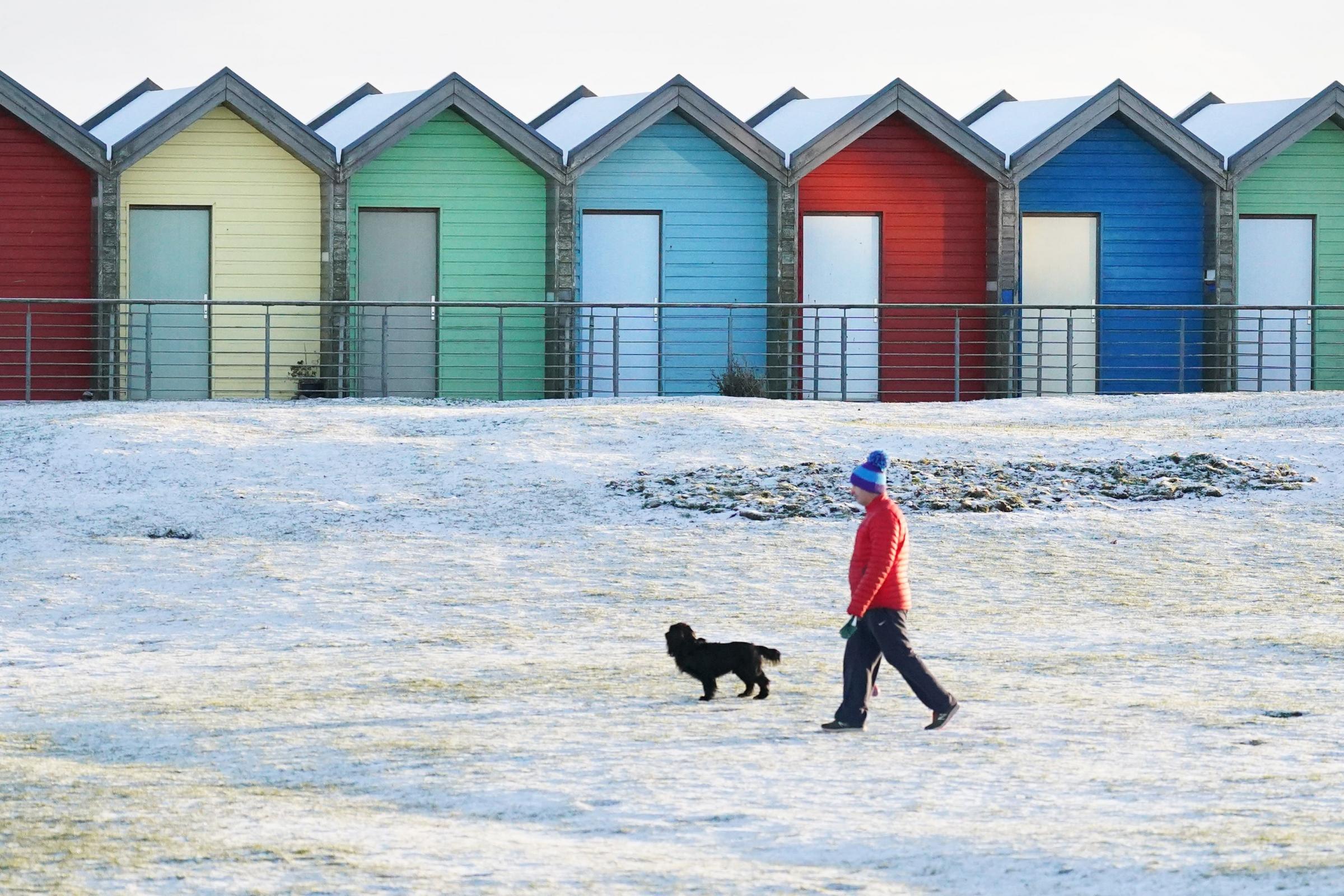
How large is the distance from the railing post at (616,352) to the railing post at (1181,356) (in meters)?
6.59

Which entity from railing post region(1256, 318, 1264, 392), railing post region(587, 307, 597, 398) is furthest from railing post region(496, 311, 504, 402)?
railing post region(1256, 318, 1264, 392)

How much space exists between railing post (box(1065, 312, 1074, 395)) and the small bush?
3605 millimetres

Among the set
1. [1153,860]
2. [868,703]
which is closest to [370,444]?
[868,703]

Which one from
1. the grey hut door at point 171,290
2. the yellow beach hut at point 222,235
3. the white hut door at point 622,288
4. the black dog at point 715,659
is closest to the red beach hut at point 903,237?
the white hut door at point 622,288

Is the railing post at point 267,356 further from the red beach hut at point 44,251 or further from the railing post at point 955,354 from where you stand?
the railing post at point 955,354

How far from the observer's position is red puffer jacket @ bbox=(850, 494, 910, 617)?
807 cm

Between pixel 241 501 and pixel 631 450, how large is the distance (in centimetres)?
348

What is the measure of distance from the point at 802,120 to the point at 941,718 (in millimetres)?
19061

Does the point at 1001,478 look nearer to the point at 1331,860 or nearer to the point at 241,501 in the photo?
the point at 241,501

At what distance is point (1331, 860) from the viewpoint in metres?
5.84

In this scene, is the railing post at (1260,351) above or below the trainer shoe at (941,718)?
above

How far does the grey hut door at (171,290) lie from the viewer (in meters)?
23.5

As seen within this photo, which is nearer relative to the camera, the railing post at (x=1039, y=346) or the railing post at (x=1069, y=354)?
the railing post at (x=1069, y=354)

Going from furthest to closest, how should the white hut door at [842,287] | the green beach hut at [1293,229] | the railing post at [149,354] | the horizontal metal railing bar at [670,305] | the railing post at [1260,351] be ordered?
the green beach hut at [1293,229] < the white hut door at [842,287] < the railing post at [1260,351] < the horizontal metal railing bar at [670,305] < the railing post at [149,354]
